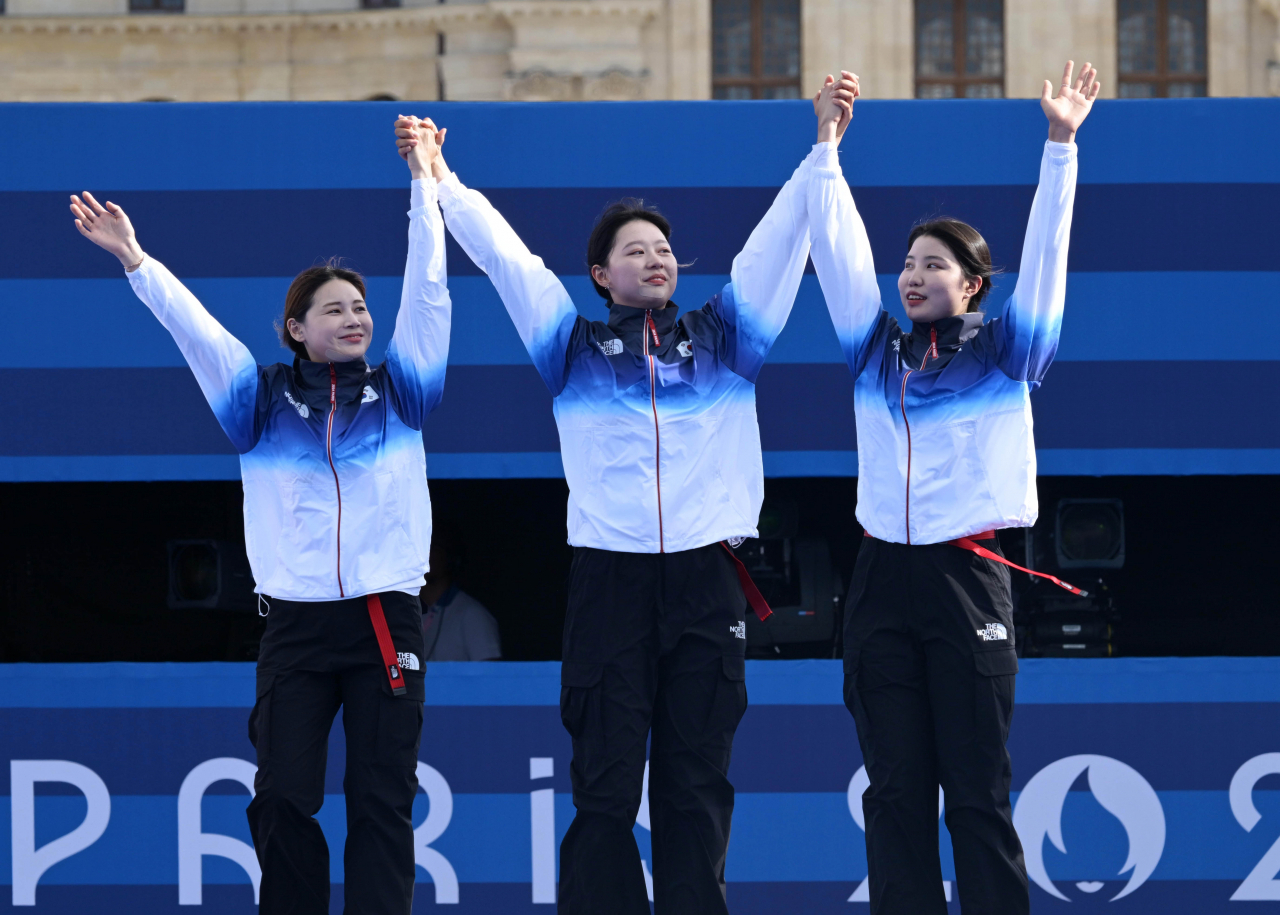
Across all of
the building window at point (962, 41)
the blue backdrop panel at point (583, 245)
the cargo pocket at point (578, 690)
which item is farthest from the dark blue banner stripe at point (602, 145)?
the building window at point (962, 41)

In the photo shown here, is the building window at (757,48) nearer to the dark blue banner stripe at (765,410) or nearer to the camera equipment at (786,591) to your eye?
the camera equipment at (786,591)

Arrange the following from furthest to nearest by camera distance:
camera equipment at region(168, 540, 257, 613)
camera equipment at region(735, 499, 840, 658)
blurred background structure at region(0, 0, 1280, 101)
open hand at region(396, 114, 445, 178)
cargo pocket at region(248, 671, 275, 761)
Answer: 1. blurred background structure at region(0, 0, 1280, 101)
2. camera equipment at region(735, 499, 840, 658)
3. camera equipment at region(168, 540, 257, 613)
4. open hand at region(396, 114, 445, 178)
5. cargo pocket at region(248, 671, 275, 761)

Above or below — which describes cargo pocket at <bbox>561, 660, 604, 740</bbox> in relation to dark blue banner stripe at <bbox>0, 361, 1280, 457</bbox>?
below

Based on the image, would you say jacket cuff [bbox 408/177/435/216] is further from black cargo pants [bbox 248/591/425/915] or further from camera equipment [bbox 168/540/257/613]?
camera equipment [bbox 168/540/257/613]

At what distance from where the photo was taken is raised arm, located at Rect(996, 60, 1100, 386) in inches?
110

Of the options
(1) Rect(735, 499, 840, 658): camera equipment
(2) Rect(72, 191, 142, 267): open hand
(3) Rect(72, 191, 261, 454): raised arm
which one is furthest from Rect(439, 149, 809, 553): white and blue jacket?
(1) Rect(735, 499, 840, 658): camera equipment

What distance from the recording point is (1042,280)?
2865 millimetres

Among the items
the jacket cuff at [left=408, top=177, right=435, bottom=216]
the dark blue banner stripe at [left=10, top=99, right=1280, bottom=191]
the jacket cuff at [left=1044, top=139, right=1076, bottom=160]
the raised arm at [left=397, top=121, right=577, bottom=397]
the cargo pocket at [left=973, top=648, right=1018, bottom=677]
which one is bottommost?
the cargo pocket at [left=973, top=648, right=1018, bottom=677]

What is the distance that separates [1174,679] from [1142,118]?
5.22ft

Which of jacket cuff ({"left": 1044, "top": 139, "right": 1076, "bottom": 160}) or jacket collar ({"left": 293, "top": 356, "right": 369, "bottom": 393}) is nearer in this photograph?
jacket cuff ({"left": 1044, "top": 139, "right": 1076, "bottom": 160})

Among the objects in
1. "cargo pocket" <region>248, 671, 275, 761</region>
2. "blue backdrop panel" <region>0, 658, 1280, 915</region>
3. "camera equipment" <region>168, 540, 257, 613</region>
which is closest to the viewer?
→ "cargo pocket" <region>248, 671, 275, 761</region>

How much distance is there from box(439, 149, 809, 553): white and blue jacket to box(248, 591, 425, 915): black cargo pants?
511 millimetres

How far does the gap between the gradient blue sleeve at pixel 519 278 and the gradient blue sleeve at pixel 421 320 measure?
49mm

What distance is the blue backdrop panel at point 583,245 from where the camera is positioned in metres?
3.90
